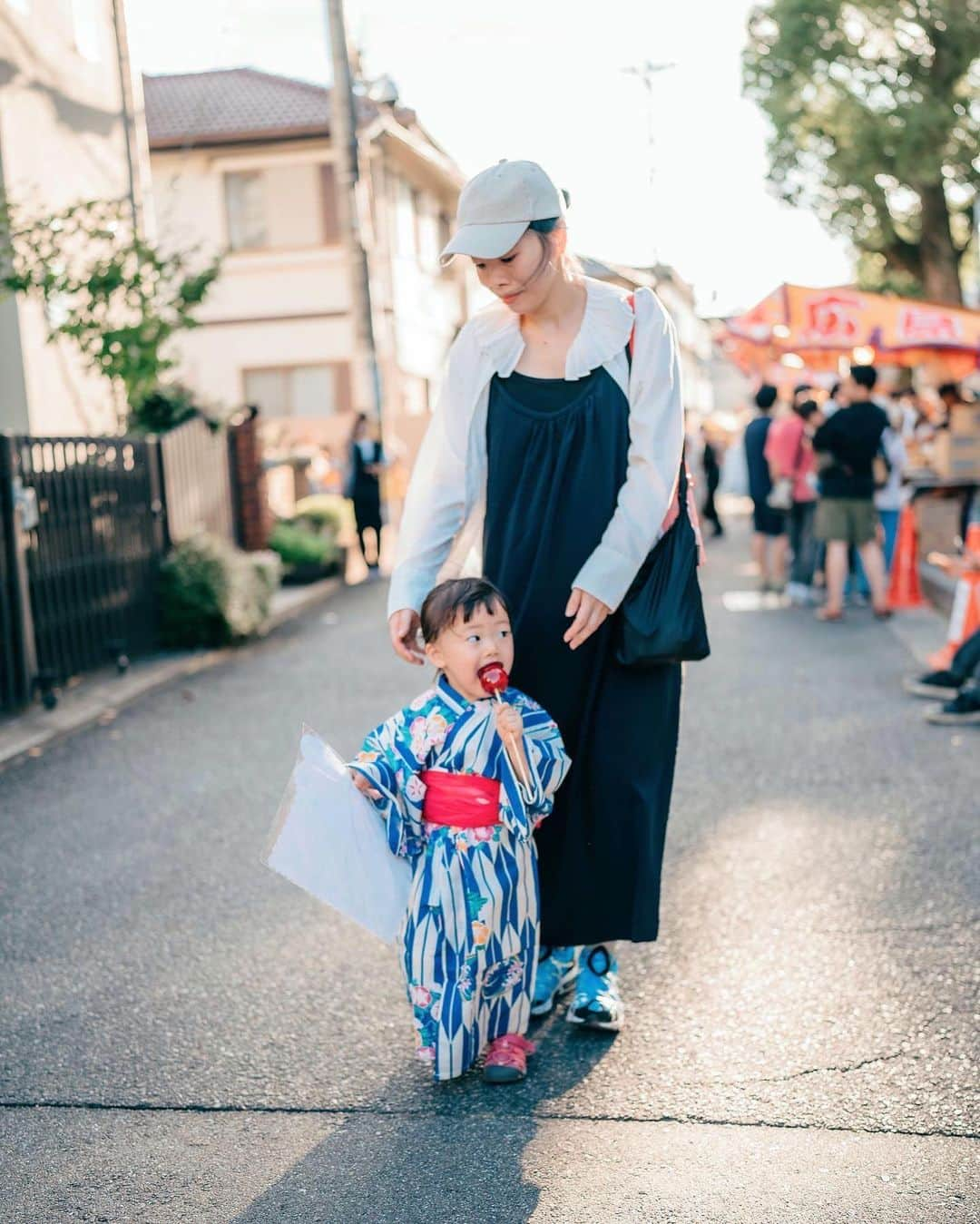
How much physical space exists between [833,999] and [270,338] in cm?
2608

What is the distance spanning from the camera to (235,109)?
1112 inches

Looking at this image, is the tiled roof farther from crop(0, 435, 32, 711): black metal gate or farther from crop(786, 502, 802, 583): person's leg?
crop(0, 435, 32, 711): black metal gate

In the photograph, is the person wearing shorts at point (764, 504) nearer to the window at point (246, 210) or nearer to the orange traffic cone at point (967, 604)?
the orange traffic cone at point (967, 604)

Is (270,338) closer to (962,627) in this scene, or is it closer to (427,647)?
(962,627)

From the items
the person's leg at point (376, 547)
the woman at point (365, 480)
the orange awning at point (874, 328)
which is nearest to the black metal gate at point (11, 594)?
the woman at point (365, 480)

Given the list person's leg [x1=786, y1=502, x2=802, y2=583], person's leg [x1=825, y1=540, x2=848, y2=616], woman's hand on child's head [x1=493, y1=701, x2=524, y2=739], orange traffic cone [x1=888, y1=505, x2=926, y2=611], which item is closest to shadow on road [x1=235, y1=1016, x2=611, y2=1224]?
woman's hand on child's head [x1=493, y1=701, x2=524, y2=739]

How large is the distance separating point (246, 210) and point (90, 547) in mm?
20329

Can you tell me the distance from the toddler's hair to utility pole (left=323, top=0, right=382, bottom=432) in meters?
14.6

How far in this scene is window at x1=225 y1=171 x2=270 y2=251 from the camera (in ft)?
91.8

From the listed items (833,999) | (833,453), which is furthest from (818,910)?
(833,453)

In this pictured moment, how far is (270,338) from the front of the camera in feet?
93.4

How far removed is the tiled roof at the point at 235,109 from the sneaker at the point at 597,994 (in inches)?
951

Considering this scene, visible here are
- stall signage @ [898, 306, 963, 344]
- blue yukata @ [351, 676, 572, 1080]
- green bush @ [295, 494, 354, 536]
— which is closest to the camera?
blue yukata @ [351, 676, 572, 1080]

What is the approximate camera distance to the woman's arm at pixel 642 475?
324cm
